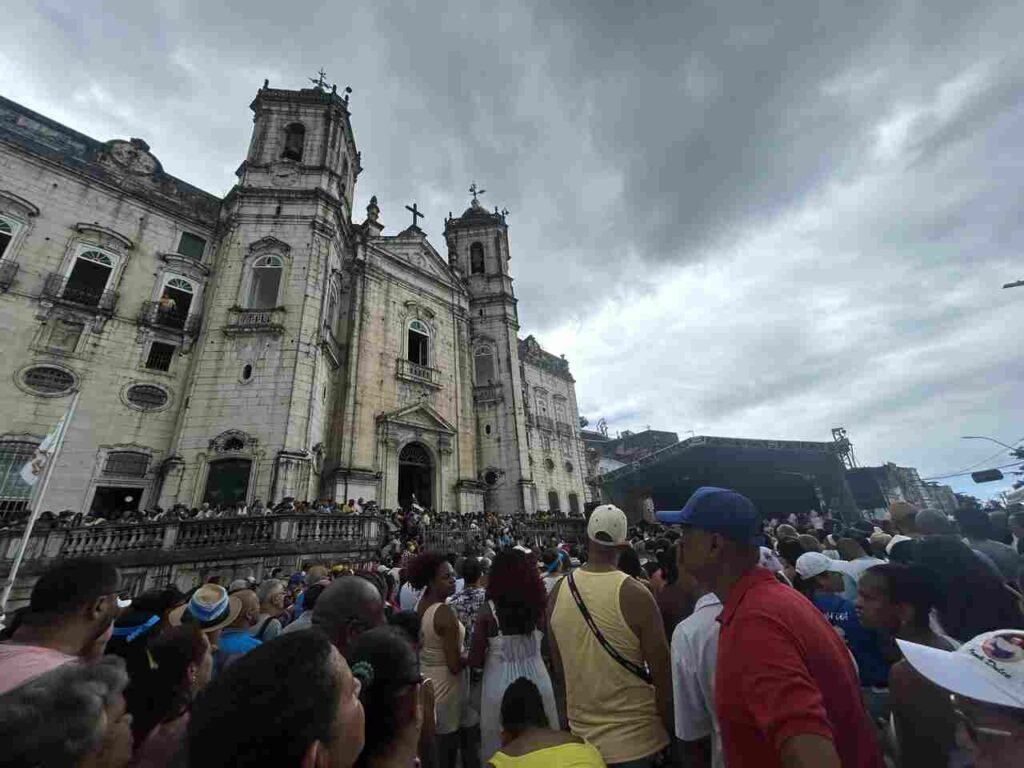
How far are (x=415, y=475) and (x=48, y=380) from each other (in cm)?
1297

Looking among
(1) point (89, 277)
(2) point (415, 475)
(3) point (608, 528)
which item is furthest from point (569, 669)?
(1) point (89, 277)

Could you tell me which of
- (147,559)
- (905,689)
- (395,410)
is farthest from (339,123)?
(905,689)

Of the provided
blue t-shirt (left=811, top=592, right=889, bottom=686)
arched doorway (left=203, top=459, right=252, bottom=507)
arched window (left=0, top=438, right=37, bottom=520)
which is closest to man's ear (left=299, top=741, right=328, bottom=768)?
blue t-shirt (left=811, top=592, right=889, bottom=686)

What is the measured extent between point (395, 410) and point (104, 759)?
1800 cm

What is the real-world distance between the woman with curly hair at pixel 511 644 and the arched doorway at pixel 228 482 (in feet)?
43.4

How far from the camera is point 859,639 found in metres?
2.99

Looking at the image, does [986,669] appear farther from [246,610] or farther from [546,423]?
[546,423]

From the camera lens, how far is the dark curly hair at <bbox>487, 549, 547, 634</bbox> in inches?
113

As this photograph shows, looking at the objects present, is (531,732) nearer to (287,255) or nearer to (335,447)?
(335,447)

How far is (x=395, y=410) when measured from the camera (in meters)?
18.9

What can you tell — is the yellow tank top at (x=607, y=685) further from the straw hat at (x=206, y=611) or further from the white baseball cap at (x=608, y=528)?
the straw hat at (x=206, y=611)

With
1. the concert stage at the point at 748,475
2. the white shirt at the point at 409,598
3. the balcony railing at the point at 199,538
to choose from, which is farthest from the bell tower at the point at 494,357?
the white shirt at the point at 409,598

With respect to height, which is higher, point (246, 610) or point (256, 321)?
point (256, 321)

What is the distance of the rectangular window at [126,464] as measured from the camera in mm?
13398
